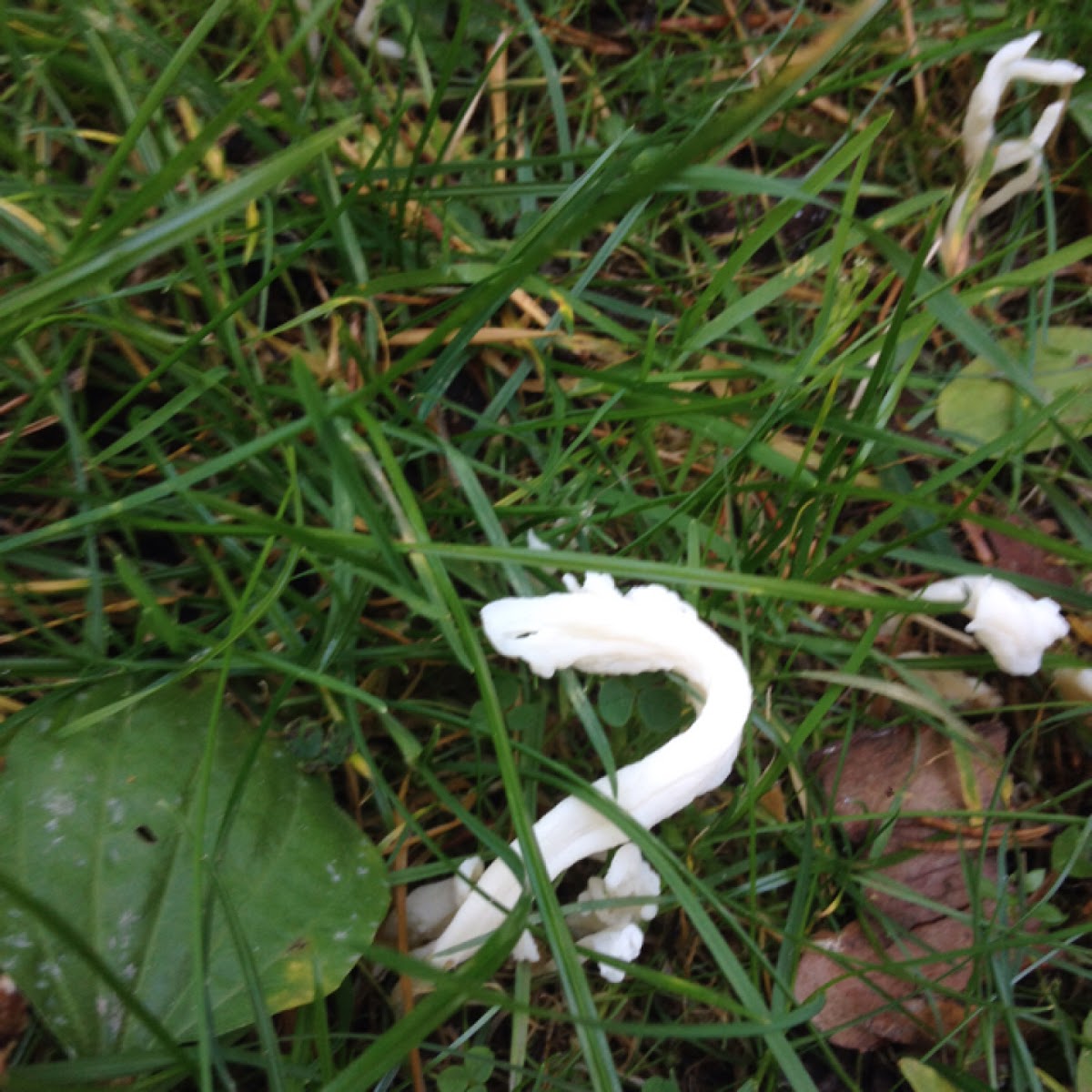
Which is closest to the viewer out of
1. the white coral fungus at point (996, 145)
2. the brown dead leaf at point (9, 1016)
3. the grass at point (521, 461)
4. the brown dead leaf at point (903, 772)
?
the brown dead leaf at point (9, 1016)

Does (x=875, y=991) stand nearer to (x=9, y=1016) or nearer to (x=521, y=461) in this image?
A: (x=521, y=461)

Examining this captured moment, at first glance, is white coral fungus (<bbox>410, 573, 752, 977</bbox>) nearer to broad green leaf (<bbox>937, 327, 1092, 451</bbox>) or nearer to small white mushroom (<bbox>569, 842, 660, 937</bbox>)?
small white mushroom (<bbox>569, 842, 660, 937</bbox>)

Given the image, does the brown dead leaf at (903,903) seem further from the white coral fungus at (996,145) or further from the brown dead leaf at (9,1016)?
the brown dead leaf at (9,1016)

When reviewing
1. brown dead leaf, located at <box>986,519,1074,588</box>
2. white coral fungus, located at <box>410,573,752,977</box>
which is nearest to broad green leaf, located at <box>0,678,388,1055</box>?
white coral fungus, located at <box>410,573,752,977</box>

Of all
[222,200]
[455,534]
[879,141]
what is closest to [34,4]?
[222,200]

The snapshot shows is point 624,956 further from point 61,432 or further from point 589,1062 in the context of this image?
point 61,432

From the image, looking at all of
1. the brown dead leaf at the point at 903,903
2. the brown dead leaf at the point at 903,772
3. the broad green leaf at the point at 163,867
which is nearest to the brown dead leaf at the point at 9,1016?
the broad green leaf at the point at 163,867
